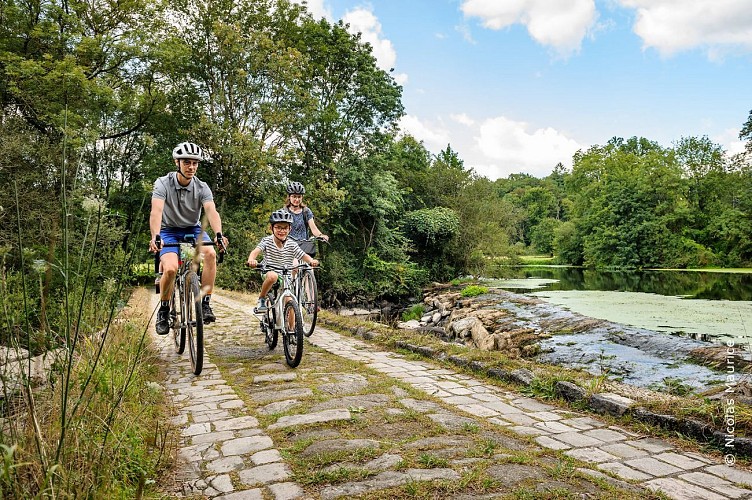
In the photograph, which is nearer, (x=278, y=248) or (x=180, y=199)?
(x=180, y=199)

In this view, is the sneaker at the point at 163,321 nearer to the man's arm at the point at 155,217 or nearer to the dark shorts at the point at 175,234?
the dark shorts at the point at 175,234

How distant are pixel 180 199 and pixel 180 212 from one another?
0.12m

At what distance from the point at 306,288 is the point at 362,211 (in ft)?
49.5

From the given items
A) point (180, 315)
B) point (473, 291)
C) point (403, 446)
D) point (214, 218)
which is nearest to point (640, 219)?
point (473, 291)

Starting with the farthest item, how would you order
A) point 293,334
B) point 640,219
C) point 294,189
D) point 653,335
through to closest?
point 640,219
point 653,335
point 294,189
point 293,334

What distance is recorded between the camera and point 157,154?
20281mm

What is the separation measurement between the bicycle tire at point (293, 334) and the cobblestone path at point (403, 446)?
0.22 m

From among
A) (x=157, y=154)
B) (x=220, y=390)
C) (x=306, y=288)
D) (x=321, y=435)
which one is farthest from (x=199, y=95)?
(x=321, y=435)

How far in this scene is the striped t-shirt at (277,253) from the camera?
590 cm

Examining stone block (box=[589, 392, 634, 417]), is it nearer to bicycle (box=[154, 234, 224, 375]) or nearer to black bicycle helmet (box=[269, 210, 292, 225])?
→ bicycle (box=[154, 234, 224, 375])

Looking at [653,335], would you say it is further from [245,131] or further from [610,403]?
[245,131]

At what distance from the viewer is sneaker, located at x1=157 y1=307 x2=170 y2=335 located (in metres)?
4.98

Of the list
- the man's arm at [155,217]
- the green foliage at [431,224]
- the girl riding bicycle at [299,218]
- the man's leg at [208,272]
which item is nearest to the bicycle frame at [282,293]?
the man's leg at [208,272]

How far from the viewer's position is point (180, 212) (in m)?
4.88
